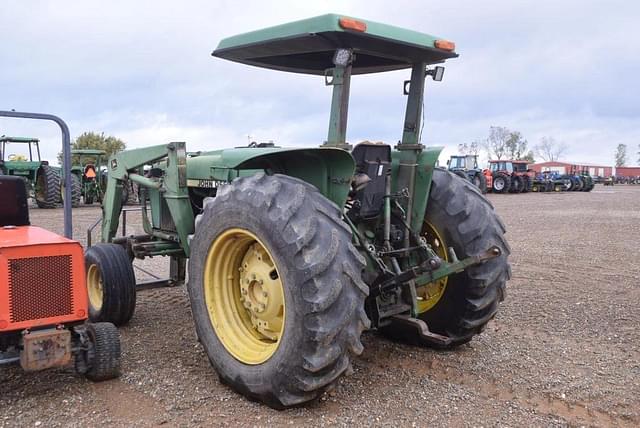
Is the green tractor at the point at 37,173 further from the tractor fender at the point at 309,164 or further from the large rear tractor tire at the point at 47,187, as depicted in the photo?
the tractor fender at the point at 309,164

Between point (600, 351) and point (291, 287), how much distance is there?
2.77 metres

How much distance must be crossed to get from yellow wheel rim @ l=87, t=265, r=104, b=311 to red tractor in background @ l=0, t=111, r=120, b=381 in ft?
4.57

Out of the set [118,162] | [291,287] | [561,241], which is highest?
[118,162]

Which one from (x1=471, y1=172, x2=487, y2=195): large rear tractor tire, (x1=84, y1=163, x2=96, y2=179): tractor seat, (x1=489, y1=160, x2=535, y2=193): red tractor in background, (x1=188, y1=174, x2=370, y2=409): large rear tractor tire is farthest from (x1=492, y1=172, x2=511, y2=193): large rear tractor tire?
(x1=188, y1=174, x2=370, y2=409): large rear tractor tire

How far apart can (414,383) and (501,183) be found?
1211 inches

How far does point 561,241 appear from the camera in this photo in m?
11.0

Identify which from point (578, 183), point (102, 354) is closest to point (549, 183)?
point (578, 183)

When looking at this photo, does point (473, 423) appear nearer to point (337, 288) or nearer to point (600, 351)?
point (337, 288)

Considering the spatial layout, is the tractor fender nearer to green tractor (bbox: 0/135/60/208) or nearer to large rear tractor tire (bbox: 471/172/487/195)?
green tractor (bbox: 0/135/60/208)

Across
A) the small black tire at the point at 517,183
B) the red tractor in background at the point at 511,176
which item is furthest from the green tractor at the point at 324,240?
the small black tire at the point at 517,183

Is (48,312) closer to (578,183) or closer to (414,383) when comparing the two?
(414,383)

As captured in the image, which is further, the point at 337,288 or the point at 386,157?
the point at 386,157

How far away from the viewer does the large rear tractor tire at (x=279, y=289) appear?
3.06 meters

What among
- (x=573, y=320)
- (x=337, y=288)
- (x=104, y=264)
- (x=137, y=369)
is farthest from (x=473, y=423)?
(x=104, y=264)
